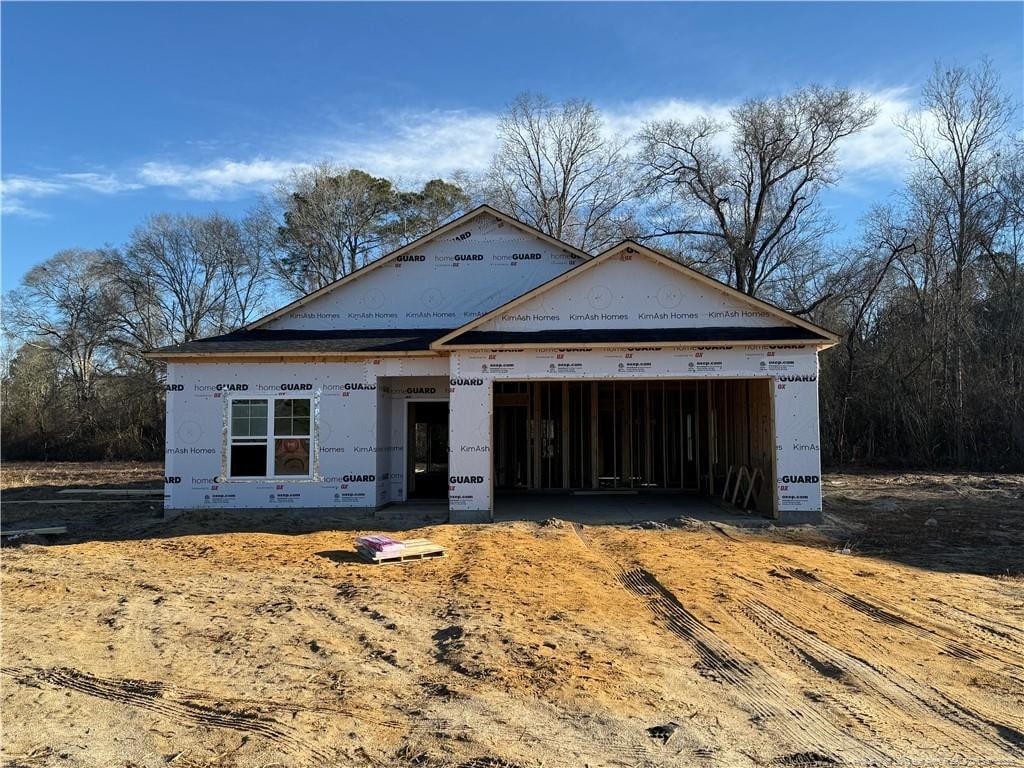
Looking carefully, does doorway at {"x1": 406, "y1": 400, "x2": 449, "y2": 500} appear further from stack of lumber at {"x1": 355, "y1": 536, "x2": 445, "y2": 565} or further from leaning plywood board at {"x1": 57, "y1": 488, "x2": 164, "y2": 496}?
leaning plywood board at {"x1": 57, "y1": 488, "x2": 164, "y2": 496}

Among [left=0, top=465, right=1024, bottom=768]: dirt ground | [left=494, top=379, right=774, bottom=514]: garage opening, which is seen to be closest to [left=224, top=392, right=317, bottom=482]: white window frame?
[left=0, top=465, right=1024, bottom=768]: dirt ground

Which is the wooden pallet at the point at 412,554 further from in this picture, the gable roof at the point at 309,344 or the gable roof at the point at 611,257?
the gable roof at the point at 309,344

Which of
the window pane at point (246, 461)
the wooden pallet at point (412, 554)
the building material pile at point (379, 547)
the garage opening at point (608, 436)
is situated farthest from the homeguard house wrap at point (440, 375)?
the building material pile at point (379, 547)

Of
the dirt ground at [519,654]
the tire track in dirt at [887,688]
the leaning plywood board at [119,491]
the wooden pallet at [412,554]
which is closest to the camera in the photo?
the dirt ground at [519,654]

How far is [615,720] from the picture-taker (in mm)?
4504

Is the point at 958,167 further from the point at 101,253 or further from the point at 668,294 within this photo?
the point at 101,253

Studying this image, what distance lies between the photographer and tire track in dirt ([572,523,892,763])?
13.6 ft

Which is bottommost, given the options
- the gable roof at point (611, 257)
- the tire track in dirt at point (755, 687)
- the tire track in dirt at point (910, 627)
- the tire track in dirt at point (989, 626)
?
the tire track in dirt at point (755, 687)

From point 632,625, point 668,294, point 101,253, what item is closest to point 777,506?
point 668,294

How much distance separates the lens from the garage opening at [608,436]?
1872cm

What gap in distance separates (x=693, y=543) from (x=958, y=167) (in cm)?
2841

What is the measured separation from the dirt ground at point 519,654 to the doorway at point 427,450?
550cm

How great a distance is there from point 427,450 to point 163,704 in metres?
12.4

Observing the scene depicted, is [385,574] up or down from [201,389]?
down
